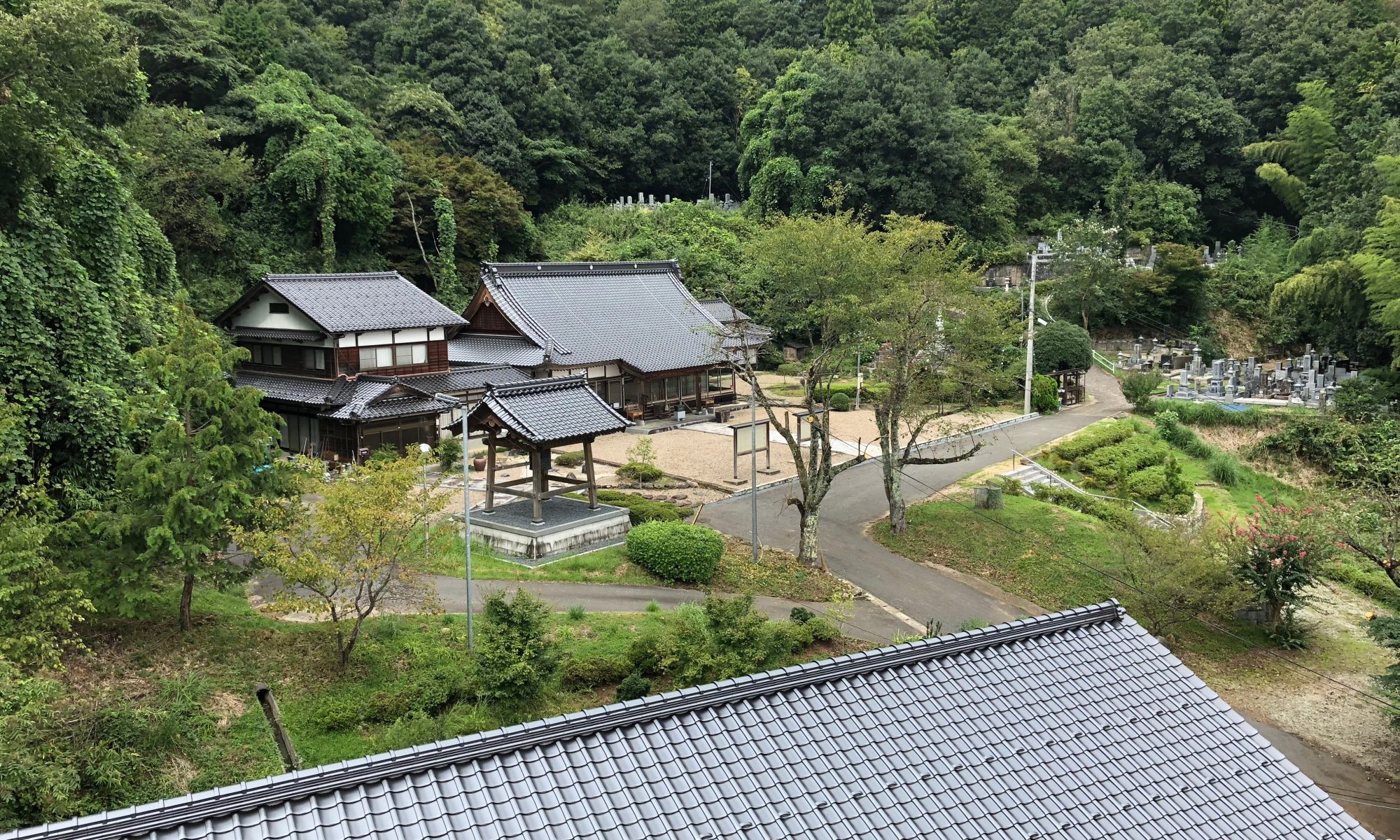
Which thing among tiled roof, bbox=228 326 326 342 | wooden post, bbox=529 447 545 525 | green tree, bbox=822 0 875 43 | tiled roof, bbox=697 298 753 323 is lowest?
wooden post, bbox=529 447 545 525

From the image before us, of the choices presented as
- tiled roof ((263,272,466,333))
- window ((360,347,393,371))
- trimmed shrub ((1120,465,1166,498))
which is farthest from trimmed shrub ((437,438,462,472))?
trimmed shrub ((1120,465,1166,498))

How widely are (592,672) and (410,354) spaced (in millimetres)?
16514

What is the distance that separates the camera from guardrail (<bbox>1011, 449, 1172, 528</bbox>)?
2180 centimetres

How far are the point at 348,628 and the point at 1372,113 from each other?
5103 centimetres

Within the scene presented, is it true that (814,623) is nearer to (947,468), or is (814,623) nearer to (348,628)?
(348,628)

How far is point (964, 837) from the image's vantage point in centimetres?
521

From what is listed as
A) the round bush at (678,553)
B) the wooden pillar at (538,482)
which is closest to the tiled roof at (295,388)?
the wooden pillar at (538,482)

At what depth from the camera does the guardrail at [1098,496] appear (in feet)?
71.5

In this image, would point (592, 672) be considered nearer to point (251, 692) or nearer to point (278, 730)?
point (278, 730)

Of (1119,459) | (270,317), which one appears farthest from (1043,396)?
(270,317)

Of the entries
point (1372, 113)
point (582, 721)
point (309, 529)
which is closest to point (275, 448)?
point (309, 529)

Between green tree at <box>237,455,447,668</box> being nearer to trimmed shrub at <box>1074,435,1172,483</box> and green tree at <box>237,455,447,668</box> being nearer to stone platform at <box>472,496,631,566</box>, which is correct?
stone platform at <box>472,496,631,566</box>

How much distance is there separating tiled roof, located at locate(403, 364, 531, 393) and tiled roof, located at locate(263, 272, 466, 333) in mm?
1569

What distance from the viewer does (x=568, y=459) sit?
26203 mm
